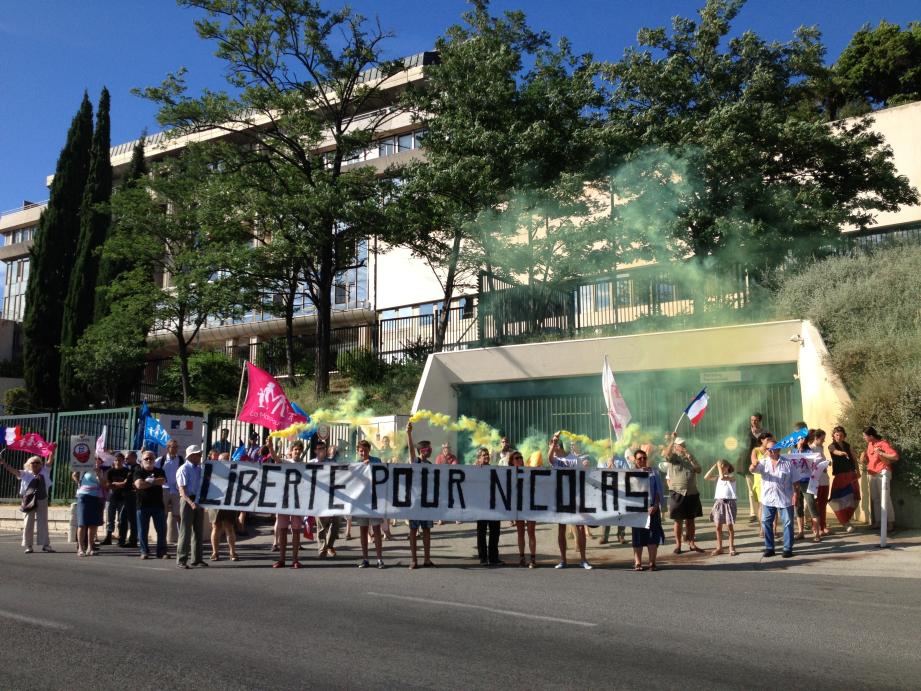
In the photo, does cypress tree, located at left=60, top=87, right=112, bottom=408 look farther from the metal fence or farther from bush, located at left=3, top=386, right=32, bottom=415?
the metal fence

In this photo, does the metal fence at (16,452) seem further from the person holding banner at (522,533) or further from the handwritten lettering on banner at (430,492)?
the person holding banner at (522,533)

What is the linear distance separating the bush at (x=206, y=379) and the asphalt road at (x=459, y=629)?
63.1 feet

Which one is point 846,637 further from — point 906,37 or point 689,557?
point 906,37

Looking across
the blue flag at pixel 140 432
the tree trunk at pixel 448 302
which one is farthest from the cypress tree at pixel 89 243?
the blue flag at pixel 140 432

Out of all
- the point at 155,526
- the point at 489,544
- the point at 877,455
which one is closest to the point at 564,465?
the point at 489,544

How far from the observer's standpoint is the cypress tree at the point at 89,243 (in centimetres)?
3641

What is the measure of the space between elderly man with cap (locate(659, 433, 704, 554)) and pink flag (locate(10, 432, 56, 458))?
1298cm

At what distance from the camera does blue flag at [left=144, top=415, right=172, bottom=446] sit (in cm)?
1634

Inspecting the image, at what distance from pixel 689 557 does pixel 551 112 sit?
13.4 metres

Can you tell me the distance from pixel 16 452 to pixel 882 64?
114ft

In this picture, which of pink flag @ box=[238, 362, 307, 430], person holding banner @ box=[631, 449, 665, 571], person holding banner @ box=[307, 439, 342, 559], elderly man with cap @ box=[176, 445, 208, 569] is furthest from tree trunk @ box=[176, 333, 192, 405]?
person holding banner @ box=[631, 449, 665, 571]

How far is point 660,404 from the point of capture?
1823cm

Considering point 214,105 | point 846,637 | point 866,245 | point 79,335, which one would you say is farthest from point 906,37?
point 79,335

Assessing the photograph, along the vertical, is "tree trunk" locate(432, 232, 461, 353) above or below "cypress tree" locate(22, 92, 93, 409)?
below
